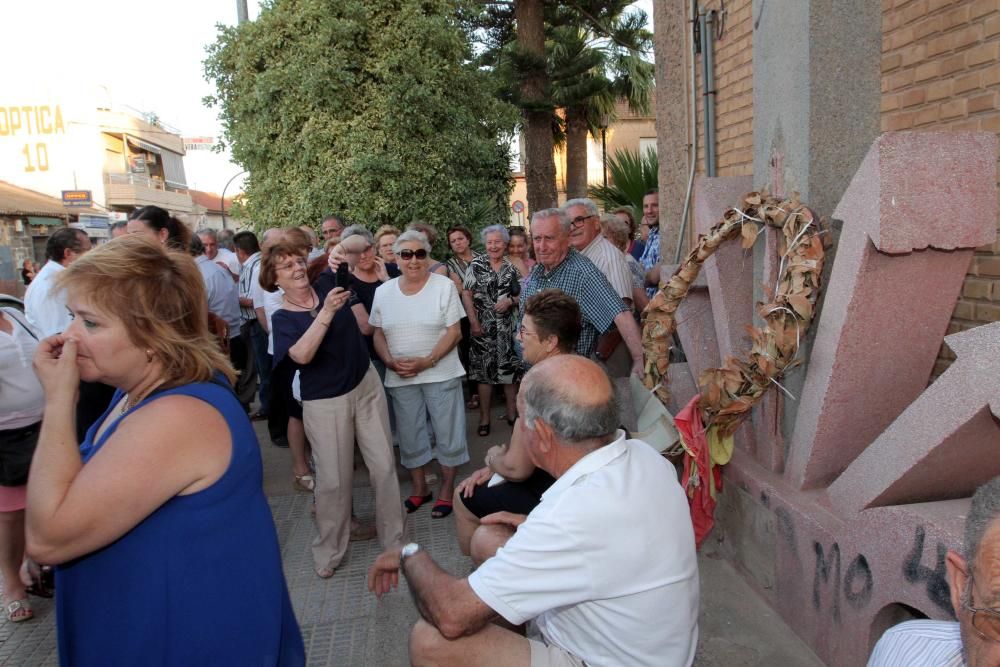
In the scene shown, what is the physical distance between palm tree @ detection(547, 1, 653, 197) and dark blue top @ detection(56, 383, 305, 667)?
17411 mm

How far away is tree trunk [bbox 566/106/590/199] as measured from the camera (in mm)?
19750

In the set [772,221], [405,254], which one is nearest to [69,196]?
[405,254]

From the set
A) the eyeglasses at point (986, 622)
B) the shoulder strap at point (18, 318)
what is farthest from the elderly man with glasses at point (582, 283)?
the eyeglasses at point (986, 622)

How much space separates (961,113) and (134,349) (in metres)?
3.19

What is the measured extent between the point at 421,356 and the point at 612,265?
61.5 inches

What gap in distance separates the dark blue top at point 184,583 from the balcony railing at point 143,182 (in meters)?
45.6

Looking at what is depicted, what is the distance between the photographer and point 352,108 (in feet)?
36.7

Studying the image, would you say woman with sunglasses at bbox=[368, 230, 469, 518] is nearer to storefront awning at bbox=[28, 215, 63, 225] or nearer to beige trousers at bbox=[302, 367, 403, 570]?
beige trousers at bbox=[302, 367, 403, 570]

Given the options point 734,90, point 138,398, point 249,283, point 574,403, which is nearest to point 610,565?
point 574,403

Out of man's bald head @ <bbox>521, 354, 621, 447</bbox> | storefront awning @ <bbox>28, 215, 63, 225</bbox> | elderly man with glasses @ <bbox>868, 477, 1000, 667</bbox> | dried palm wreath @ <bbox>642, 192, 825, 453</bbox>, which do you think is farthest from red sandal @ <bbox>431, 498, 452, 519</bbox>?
storefront awning @ <bbox>28, 215, 63, 225</bbox>

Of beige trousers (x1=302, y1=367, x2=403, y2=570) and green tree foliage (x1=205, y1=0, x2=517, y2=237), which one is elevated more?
green tree foliage (x1=205, y1=0, x2=517, y2=237)

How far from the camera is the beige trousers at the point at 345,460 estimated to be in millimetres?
3982

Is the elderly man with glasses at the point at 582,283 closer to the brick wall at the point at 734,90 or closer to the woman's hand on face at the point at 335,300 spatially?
the woman's hand on face at the point at 335,300

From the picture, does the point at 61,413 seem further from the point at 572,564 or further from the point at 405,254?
the point at 405,254
